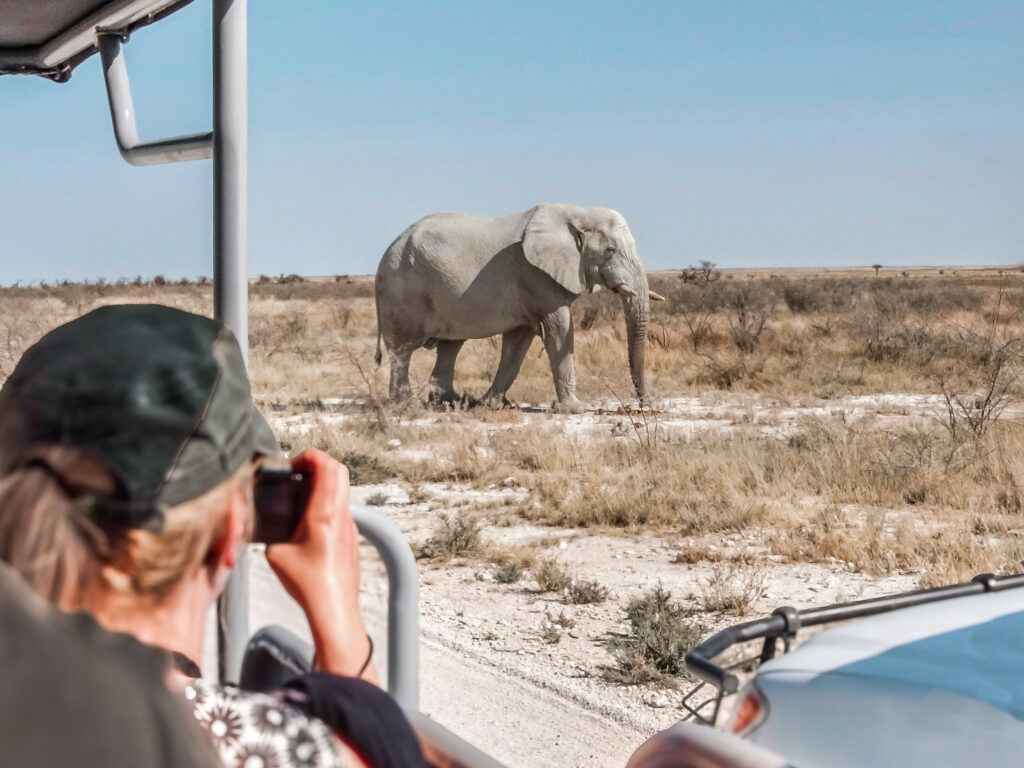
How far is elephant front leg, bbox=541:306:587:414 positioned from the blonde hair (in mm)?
11902

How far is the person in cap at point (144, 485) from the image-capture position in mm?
808

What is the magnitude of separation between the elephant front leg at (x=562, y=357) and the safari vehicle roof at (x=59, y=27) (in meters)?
9.66

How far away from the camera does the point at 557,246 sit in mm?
13078

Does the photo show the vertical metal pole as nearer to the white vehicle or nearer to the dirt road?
the white vehicle

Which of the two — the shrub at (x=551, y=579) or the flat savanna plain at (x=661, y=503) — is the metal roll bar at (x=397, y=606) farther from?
the shrub at (x=551, y=579)

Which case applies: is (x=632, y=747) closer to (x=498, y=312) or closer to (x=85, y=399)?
(x=85, y=399)

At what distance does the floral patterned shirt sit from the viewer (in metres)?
0.94

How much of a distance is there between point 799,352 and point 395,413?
26.4 feet

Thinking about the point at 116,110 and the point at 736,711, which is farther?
the point at 116,110

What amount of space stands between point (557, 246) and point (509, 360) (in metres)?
1.51

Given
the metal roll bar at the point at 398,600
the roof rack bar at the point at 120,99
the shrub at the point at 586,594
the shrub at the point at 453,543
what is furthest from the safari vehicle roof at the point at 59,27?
the shrub at the point at 453,543

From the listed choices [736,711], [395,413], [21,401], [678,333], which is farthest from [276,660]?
[678,333]

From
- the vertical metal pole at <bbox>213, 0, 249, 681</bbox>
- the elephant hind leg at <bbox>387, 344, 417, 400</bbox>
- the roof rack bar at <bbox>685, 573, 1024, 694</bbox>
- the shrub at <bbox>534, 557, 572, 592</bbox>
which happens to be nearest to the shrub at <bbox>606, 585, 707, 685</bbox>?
the shrub at <bbox>534, 557, 572, 592</bbox>

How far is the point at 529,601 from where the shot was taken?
5.64 meters
